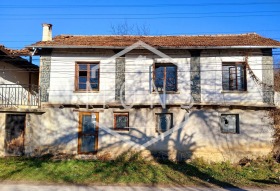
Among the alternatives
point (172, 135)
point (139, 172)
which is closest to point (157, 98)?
point (172, 135)

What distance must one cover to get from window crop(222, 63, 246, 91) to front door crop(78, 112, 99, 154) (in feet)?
21.7

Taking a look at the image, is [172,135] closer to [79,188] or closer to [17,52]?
[79,188]

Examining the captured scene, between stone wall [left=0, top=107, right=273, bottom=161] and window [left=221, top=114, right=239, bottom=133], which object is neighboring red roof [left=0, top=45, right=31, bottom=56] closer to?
stone wall [left=0, top=107, right=273, bottom=161]

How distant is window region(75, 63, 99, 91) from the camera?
14.8 metres

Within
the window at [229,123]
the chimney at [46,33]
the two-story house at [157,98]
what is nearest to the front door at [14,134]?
the two-story house at [157,98]

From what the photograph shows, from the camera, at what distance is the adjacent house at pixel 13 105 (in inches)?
579

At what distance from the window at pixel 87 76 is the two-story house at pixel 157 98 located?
0.05 metres

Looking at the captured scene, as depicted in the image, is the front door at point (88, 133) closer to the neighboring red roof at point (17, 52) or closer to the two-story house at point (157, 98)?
the two-story house at point (157, 98)

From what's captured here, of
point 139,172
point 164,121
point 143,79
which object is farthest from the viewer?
point 143,79

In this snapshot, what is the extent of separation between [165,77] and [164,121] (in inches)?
86.8

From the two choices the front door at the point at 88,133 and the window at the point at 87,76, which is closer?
the front door at the point at 88,133

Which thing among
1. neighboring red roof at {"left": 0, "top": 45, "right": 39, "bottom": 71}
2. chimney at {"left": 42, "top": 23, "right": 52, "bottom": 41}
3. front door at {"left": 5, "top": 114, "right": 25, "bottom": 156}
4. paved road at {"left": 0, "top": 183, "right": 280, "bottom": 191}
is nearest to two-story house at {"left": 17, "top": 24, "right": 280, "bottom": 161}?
front door at {"left": 5, "top": 114, "right": 25, "bottom": 156}

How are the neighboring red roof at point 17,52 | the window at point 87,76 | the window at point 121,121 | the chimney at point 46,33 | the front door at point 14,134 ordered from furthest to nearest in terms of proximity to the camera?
the chimney at point 46,33, the neighboring red roof at point 17,52, the front door at point 14,134, the window at point 87,76, the window at point 121,121

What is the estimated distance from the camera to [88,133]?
14.6 metres
